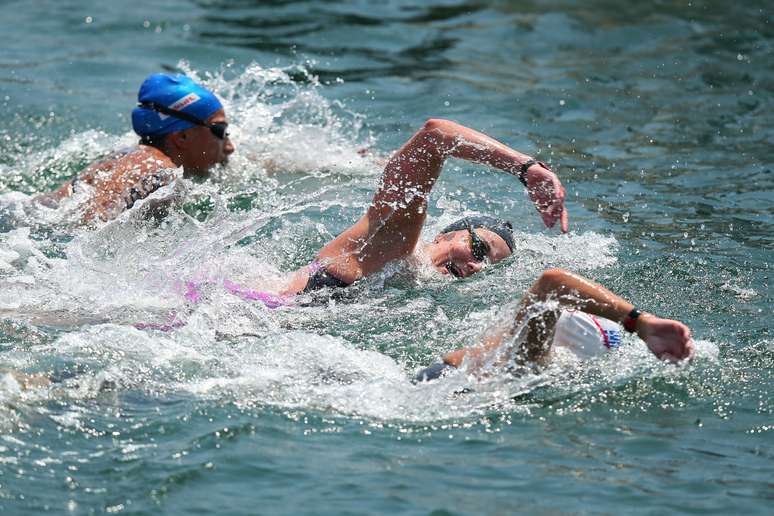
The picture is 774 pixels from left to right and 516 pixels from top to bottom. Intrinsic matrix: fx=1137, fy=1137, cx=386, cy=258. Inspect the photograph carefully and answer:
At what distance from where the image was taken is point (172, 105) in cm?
795

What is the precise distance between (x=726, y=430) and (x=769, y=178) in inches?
188

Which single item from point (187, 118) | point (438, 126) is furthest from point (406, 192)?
point (187, 118)

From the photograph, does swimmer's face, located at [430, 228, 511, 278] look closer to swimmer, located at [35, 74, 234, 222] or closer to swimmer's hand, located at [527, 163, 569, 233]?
swimmer's hand, located at [527, 163, 569, 233]

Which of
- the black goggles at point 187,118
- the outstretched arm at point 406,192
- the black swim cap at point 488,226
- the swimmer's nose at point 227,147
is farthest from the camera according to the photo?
the swimmer's nose at point 227,147

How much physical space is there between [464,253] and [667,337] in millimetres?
1887

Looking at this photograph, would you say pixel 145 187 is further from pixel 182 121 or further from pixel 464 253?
pixel 464 253

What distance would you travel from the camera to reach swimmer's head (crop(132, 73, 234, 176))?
7.97 m

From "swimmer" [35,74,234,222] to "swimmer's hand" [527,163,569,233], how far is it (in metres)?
3.23

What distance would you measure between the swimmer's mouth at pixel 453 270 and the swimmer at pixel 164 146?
231 centimetres

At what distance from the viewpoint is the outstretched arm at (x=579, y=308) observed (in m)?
4.52

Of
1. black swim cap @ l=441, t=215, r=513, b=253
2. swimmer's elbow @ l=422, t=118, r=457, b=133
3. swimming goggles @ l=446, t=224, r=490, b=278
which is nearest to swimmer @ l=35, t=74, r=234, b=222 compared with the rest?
black swim cap @ l=441, t=215, r=513, b=253

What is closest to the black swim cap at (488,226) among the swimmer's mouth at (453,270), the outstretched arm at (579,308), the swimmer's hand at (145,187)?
the swimmer's mouth at (453,270)

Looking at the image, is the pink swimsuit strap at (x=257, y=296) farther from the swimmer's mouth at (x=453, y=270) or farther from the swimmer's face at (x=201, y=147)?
the swimmer's face at (x=201, y=147)

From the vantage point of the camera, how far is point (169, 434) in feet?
15.2
